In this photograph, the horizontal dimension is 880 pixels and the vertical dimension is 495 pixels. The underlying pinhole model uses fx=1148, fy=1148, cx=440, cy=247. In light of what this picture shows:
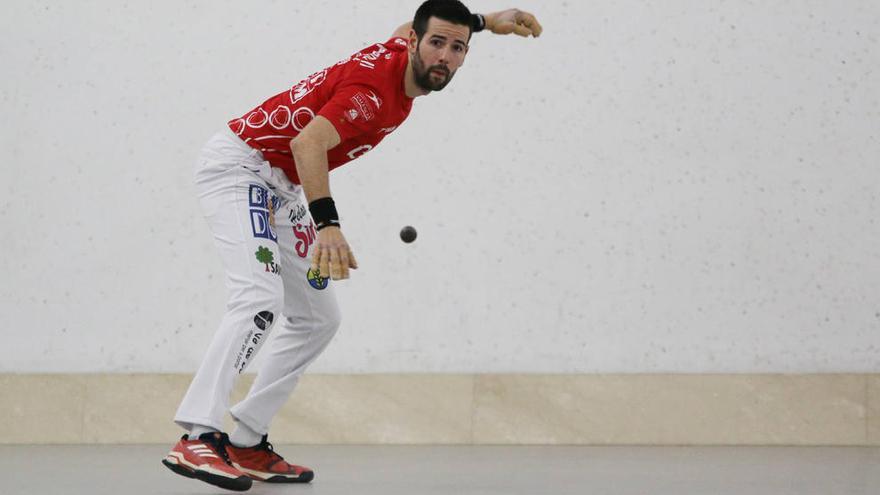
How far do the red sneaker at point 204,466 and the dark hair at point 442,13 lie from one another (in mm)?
1234

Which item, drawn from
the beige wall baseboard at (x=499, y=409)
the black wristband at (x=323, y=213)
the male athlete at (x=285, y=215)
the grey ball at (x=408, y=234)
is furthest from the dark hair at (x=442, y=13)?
the beige wall baseboard at (x=499, y=409)

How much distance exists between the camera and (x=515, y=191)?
15.9 ft

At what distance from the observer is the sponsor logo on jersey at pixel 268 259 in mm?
3115

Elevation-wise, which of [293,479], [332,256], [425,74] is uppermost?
[425,74]

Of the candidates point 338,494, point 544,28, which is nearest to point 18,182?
point 544,28

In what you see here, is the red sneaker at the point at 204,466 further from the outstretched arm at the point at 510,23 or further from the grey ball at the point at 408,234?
the outstretched arm at the point at 510,23

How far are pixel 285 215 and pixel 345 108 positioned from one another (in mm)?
527

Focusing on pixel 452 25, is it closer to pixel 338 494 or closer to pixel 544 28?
pixel 338 494

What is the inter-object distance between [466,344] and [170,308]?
1263 mm

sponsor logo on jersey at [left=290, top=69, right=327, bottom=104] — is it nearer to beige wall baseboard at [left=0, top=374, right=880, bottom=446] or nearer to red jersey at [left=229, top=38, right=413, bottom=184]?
red jersey at [left=229, top=38, right=413, bottom=184]

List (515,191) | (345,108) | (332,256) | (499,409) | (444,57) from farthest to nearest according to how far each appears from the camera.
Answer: (515,191) → (499,409) → (444,57) → (345,108) → (332,256)

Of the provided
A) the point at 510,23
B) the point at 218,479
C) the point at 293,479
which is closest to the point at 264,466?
the point at 293,479

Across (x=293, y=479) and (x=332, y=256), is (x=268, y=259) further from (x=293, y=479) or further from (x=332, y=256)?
(x=293, y=479)

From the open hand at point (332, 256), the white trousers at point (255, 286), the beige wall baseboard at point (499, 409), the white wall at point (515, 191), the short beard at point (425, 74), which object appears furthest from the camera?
the white wall at point (515, 191)
